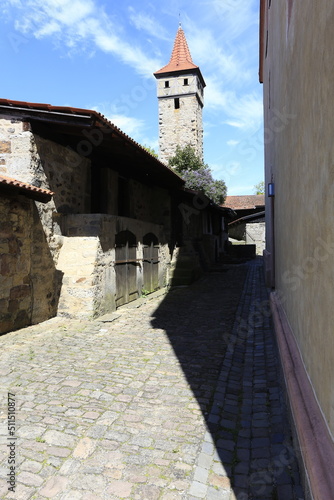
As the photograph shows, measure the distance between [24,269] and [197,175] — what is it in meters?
19.2

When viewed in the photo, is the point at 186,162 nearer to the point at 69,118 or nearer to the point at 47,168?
the point at 47,168

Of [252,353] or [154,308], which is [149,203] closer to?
[154,308]

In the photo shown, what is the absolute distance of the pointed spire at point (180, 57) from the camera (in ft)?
103

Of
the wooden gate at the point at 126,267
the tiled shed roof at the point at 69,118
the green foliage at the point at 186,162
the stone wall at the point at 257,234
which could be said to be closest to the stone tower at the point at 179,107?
the green foliage at the point at 186,162

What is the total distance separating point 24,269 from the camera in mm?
5961

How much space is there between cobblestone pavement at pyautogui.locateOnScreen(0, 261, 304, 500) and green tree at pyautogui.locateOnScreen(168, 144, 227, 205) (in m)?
18.6

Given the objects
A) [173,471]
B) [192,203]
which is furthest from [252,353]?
[192,203]

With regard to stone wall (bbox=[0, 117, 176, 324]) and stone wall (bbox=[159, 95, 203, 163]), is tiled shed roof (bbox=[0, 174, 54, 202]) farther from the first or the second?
stone wall (bbox=[159, 95, 203, 163])

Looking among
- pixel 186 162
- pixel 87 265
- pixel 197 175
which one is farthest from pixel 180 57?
pixel 87 265

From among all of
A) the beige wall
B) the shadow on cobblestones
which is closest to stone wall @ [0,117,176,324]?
the shadow on cobblestones

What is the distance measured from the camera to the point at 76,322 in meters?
6.50

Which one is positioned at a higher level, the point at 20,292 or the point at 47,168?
the point at 47,168

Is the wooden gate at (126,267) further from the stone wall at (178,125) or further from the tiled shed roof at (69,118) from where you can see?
the stone wall at (178,125)

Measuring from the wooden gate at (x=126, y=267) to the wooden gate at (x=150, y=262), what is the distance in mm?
815
